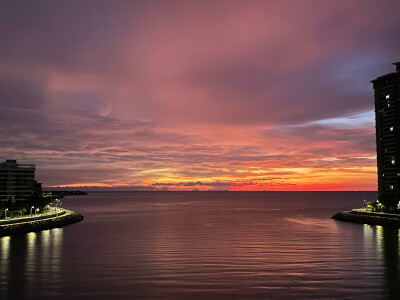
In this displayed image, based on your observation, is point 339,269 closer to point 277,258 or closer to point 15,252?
point 277,258

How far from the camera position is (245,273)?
47438 millimetres

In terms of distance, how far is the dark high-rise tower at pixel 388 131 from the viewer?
463 feet

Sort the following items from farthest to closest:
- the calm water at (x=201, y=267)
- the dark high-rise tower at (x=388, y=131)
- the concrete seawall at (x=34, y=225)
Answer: the dark high-rise tower at (x=388, y=131), the concrete seawall at (x=34, y=225), the calm water at (x=201, y=267)

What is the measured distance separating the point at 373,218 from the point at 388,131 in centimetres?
4809

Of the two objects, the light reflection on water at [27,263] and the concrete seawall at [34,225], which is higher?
the concrete seawall at [34,225]

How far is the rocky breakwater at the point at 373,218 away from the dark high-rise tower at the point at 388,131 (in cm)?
2154

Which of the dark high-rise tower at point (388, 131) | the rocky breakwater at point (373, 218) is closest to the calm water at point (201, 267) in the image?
the rocky breakwater at point (373, 218)

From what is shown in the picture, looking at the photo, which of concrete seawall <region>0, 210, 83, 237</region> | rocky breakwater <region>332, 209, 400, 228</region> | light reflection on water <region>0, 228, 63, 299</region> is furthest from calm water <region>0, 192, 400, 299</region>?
rocky breakwater <region>332, 209, 400, 228</region>

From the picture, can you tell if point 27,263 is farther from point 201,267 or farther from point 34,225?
point 34,225

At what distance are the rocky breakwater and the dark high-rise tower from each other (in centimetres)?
2154

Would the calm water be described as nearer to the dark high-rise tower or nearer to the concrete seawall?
the concrete seawall

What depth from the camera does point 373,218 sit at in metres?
112

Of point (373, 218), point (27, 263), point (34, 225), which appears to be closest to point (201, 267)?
point (27, 263)

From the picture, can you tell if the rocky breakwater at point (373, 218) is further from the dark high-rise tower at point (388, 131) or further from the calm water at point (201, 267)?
the dark high-rise tower at point (388, 131)
